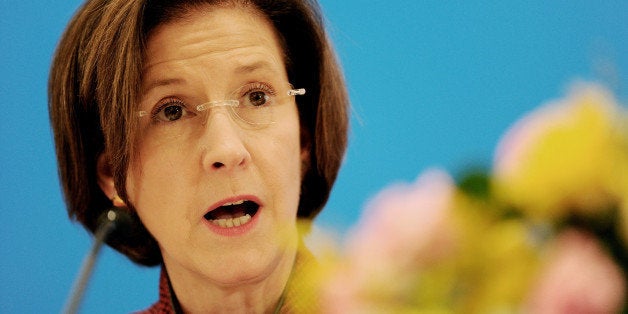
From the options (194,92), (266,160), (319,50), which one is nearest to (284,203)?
(266,160)

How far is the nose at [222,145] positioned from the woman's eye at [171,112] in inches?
1.8

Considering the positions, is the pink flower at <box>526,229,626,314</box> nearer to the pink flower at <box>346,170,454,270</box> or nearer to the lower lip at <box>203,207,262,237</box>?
the pink flower at <box>346,170,454,270</box>

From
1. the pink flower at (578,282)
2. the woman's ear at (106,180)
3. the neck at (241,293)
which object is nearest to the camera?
the pink flower at (578,282)

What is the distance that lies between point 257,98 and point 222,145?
109mm

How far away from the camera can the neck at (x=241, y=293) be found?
39.7 inches

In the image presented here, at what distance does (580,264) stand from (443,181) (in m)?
0.06

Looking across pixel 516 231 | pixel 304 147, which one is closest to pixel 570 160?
pixel 516 231

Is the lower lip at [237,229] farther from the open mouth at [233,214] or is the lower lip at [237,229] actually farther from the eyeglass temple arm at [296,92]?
the eyeglass temple arm at [296,92]

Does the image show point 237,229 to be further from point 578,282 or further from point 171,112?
point 578,282

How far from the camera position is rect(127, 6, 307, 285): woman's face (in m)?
0.91

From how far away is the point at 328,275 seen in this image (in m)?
0.31

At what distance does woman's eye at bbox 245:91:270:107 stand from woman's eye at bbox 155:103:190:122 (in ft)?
0.26

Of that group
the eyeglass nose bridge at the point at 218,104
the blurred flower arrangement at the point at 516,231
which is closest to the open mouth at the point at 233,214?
the eyeglass nose bridge at the point at 218,104

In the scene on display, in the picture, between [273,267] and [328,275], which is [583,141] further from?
[273,267]
